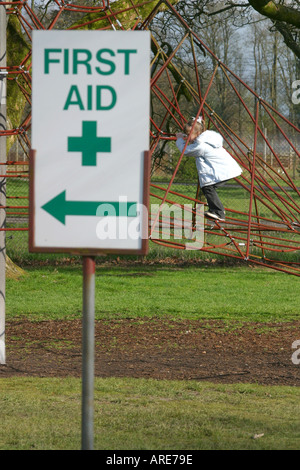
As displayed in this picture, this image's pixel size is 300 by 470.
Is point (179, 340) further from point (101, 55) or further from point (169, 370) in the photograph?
point (101, 55)

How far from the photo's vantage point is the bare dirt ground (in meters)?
5.64

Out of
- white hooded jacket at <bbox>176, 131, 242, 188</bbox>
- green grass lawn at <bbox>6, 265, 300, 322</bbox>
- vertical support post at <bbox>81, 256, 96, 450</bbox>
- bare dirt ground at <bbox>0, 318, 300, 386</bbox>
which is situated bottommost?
bare dirt ground at <bbox>0, 318, 300, 386</bbox>

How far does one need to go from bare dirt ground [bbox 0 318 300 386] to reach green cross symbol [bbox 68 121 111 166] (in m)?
3.34

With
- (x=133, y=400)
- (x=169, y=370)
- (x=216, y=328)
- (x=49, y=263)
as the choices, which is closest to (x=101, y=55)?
(x=133, y=400)

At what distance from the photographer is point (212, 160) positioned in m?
6.18

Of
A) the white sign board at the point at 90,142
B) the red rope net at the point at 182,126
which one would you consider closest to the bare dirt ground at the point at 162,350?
the red rope net at the point at 182,126

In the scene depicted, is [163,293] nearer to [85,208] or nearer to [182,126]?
[182,126]

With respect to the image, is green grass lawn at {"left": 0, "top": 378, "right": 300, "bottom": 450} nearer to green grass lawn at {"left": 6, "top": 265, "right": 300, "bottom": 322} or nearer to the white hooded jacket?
the white hooded jacket

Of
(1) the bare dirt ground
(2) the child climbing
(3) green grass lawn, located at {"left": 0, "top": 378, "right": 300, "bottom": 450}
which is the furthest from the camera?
(2) the child climbing

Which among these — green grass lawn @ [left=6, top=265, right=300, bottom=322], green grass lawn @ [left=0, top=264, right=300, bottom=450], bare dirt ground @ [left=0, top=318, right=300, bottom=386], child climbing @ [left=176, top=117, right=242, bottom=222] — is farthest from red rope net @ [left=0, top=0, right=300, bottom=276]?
green grass lawn @ [left=0, top=264, right=300, bottom=450]

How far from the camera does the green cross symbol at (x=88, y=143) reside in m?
2.42

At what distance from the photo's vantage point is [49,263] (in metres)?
12.8

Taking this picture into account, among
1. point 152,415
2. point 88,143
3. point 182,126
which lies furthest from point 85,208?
point 182,126

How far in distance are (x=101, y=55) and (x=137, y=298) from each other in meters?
7.11
